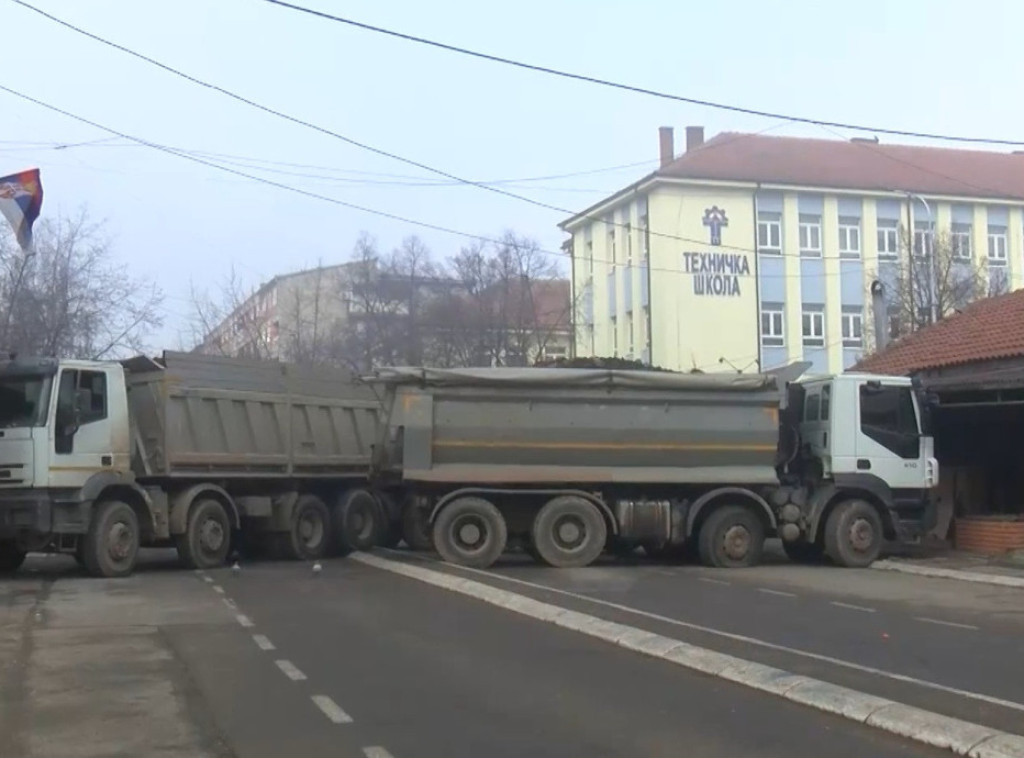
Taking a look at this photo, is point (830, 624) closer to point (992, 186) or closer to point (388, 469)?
point (388, 469)

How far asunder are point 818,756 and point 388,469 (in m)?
13.5

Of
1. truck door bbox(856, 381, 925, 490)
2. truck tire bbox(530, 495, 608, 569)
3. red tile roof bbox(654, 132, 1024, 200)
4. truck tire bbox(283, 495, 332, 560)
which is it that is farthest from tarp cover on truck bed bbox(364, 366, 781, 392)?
red tile roof bbox(654, 132, 1024, 200)

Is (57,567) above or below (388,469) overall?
below

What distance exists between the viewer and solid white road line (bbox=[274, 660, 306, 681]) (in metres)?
10.3

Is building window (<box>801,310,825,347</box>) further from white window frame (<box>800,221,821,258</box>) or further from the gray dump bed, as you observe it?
the gray dump bed

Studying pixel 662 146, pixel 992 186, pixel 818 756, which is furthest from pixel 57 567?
pixel 992 186

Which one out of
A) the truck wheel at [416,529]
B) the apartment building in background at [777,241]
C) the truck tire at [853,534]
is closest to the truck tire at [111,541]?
the truck wheel at [416,529]

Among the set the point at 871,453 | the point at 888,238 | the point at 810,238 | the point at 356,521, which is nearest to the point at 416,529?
the point at 356,521

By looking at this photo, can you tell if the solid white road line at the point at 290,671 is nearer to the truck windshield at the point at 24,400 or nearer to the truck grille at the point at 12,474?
the truck grille at the point at 12,474

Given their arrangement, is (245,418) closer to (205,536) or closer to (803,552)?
(205,536)

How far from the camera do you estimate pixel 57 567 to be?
2189 cm

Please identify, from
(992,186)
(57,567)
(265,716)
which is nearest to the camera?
(265,716)

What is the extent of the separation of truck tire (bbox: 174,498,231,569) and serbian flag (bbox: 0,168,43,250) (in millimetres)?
5741

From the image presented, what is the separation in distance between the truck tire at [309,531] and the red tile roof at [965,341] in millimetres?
11217
